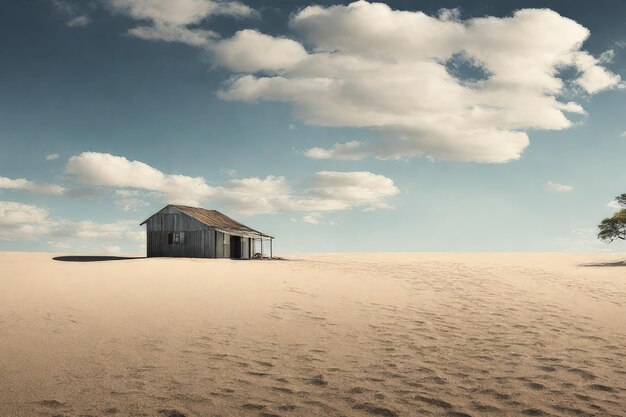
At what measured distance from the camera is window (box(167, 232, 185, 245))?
1625 inches

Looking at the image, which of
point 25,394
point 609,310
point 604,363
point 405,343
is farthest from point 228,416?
point 609,310

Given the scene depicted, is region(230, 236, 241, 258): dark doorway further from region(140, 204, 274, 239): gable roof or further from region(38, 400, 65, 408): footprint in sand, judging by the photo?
region(38, 400, 65, 408): footprint in sand

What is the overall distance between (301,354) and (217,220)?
3903 cm

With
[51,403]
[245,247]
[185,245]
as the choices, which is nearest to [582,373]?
[51,403]

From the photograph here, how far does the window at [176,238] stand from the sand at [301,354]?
24941 mm

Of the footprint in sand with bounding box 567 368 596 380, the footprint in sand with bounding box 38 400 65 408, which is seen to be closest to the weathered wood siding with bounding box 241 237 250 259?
the footprint in sand with bounding box 567 368 596 380

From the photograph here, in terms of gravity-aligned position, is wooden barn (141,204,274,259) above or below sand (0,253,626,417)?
above

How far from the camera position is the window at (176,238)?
41.3 meters

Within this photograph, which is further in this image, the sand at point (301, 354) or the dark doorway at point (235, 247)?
the dark doorway at point (235, 247)

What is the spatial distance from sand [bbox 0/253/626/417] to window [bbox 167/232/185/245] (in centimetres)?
2494

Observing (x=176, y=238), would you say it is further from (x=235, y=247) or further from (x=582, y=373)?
(x=582, y=373)

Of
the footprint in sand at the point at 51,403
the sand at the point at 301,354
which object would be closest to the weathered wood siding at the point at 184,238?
the sand at the point at 301,354

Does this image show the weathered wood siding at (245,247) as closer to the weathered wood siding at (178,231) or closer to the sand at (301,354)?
the weathered wood siding at (178,231)

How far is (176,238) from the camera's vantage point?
41469mm
